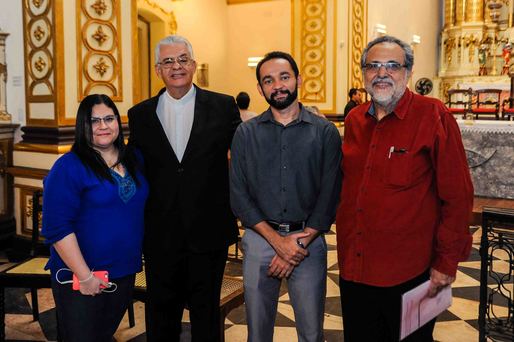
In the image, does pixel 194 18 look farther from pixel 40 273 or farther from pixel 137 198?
pixel 137 198

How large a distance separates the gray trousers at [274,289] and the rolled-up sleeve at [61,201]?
2.41 ft

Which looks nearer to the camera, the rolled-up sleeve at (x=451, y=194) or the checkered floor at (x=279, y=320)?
the rolled-up sleeve at (x=451, y=194)

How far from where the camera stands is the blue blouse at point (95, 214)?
2.05m

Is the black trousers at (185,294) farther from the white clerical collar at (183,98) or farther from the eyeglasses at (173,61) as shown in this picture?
the eyeglasses at (173,61)

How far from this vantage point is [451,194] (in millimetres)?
1893

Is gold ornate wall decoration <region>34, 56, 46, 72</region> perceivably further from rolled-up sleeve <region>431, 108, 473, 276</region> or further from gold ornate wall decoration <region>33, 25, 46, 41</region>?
rolled-up sleeve <region>431, 108, 473, 276</region>

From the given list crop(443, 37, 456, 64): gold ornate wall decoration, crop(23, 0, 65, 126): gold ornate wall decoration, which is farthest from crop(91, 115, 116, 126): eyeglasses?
crop(443, 37, 456, 64): gold ornate wall decoration

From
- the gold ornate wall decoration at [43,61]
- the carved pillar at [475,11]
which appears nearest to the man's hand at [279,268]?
the gold ornate wall decoration at [43,61]

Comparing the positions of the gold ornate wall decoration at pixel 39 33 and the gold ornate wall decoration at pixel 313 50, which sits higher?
the gold ornate wall decoration at pixel 313 50

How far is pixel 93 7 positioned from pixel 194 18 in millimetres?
4564

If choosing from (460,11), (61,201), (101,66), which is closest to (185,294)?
(61,201)

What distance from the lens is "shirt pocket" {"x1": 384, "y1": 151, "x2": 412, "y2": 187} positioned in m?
1.91

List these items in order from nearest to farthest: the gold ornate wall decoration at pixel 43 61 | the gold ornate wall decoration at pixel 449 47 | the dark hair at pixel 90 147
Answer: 1. the dark hair at pixel 90 147
2. the gold ornate wall decoration at pixel 43 61
3. the gold ornate wall decoration at pixel 449 47

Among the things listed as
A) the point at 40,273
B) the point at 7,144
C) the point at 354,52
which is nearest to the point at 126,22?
the point at 7,144
